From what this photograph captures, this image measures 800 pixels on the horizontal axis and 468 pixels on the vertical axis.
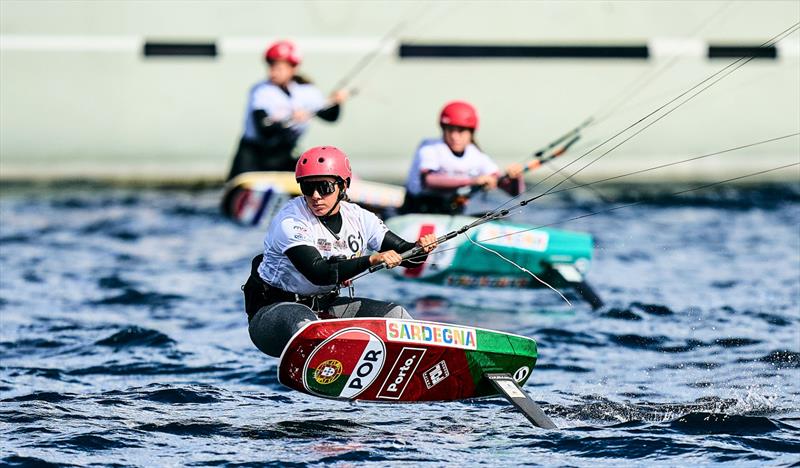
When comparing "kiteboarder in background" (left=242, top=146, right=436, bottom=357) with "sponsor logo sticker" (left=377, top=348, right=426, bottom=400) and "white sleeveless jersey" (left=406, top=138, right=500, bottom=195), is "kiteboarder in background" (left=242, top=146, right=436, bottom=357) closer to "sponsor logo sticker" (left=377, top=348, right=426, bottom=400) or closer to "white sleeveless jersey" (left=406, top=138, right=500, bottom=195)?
"sponsor logo sticker" (left=377, top=348, right=426, bottom=400)

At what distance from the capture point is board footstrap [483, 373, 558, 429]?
7.85 metres

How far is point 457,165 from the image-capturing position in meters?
12.0

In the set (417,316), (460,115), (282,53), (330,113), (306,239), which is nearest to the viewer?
(306,239)

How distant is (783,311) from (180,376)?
504cm

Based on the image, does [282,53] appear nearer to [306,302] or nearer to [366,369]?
[306,302]

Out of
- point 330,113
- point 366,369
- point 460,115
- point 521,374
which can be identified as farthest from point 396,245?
point 330,113

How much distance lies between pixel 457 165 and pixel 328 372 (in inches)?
168

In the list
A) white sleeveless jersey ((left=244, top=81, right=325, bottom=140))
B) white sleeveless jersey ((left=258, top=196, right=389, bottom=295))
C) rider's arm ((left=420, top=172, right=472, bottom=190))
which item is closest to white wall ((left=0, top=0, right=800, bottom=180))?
white sleeveless jersey ((left=244, top=81, right=325, bottom=140))

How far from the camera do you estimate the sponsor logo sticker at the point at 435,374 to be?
8102mm

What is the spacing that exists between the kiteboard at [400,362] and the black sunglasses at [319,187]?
76cm

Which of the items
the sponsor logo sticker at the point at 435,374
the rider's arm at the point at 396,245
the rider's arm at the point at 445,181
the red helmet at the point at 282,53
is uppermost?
the red helmet at the point at 282,53

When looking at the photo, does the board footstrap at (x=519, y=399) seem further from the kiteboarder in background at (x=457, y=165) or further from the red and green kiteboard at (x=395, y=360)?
the kiteboarder in background at (x=457, y=165)

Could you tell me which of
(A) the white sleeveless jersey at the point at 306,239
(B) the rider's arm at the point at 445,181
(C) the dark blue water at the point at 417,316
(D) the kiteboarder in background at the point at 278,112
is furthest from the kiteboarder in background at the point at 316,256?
(D) the kiteboarder in background at the point at 278,112

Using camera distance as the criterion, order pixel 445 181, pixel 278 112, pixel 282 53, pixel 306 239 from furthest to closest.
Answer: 1. pixel 278 112
2. pixel 282 53
3. pixel 445 181
4. pixel 306 239
